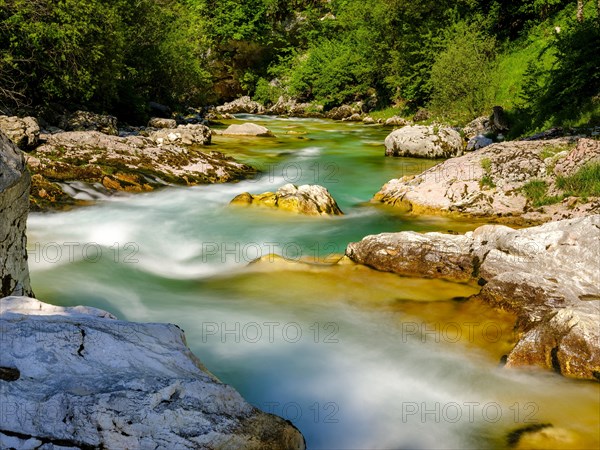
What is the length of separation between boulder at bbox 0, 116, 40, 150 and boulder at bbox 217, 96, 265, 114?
32.7m

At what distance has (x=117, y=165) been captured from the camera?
1385 centimetres

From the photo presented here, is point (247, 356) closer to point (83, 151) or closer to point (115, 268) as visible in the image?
point (115, 268)

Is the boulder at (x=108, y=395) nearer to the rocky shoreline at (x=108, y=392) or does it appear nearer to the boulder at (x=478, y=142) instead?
the rocky shoreline at (x=108, y=392)

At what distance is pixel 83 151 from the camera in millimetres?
14062

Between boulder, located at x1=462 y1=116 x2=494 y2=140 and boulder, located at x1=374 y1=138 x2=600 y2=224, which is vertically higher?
boulder, located at x1=462 y1=116 x2=494 y2=140

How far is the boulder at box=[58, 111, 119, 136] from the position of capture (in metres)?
18.0

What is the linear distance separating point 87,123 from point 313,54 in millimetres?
31030

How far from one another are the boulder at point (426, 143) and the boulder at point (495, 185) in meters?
6.60

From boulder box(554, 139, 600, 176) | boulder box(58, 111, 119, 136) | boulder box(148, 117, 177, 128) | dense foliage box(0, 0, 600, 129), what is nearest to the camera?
boulder box(554, 139, 600, 176)

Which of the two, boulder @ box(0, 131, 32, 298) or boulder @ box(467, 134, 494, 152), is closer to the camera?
boulder @ box(0, 131, 32, 298)

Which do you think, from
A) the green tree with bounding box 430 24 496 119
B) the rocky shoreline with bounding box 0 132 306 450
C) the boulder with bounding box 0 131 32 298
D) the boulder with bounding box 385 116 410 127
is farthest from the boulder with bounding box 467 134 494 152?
the rocky shoreline with bounding box 0 132 306 450

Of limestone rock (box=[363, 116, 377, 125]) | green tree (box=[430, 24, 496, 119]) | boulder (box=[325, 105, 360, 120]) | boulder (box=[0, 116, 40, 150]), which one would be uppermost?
green tree (box=[430, 24, 496, 119])

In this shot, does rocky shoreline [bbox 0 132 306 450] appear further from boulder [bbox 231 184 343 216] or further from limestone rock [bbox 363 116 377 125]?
limestone rock [bbox 363 116 377 125]

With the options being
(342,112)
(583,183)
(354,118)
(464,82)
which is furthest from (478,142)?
(342,112)
